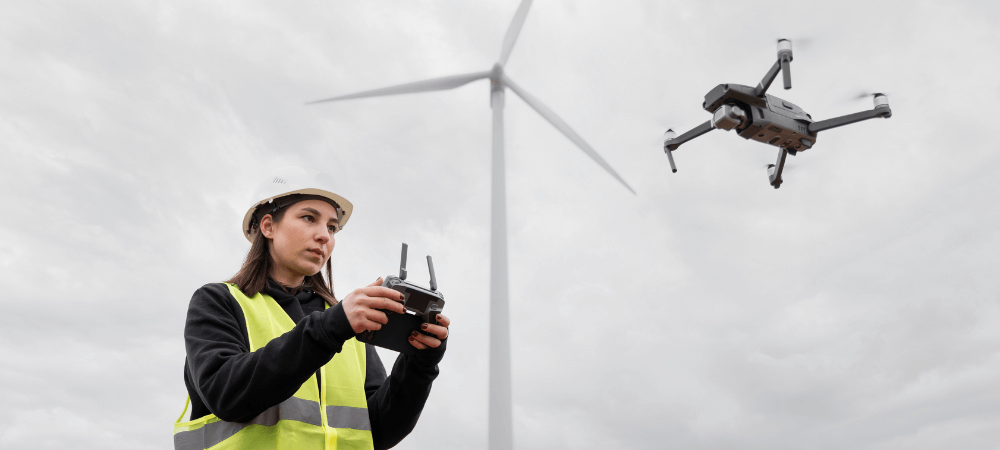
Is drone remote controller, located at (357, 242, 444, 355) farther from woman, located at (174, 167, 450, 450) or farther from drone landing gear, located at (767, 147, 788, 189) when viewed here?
drone landing gear, located at (767, 147, 788, 189)

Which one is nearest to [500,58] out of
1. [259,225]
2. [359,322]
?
[259,225]

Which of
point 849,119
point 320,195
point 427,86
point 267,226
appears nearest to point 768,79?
point 849,119

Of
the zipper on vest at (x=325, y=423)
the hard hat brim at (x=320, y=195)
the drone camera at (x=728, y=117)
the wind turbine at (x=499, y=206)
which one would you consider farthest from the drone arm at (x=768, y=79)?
the wind turbine at (x=499, y=206)

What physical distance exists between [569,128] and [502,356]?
934 centimetres

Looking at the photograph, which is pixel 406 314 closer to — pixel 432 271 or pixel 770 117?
pixel 432 271

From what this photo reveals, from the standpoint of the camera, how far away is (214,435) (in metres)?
4.09

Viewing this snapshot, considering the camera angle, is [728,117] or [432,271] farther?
[728,117]

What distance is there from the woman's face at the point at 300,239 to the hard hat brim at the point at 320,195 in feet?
0.35

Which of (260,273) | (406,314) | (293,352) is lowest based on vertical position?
(293,352)

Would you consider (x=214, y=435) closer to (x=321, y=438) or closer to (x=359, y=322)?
(x=321, y=438)

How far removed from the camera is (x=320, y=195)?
5207mm

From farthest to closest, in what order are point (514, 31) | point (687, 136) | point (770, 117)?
point (514, 31), point (687, 136), point (770, 117)

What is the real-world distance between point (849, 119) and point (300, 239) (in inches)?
464

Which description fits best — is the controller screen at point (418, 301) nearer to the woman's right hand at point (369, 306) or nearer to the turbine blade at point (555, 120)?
the woman's right hand at point (369, 306)
